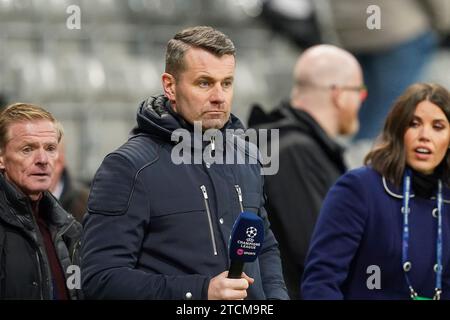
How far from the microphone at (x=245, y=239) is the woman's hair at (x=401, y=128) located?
1.30 m

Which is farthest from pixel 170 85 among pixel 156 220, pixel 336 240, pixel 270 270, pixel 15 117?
pixel 336 240

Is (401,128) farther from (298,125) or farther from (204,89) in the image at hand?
(204,89)

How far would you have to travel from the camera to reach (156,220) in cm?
305

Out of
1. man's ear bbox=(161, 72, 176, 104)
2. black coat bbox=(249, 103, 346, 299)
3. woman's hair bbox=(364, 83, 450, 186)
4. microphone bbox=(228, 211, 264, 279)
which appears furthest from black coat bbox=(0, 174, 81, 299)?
black coat bbox=(249, 103, 346, 299)

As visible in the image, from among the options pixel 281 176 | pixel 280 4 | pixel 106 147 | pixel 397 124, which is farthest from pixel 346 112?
pixel 280 4

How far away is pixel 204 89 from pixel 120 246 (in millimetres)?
523

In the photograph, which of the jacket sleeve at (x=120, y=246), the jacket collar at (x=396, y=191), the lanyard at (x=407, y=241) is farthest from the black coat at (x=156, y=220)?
the jacket collar at (x=396, y=191)

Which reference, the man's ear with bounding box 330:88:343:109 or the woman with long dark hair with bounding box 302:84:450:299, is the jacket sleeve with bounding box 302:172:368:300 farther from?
the man's ear with bounding box 330:88:343:109

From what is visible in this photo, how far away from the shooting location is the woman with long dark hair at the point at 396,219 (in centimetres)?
395

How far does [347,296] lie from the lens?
400 centimetres

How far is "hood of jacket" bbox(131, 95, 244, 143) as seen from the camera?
3.11 metres

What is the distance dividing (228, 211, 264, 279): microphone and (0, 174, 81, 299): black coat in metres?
0.68

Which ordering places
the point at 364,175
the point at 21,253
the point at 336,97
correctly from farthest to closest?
the point at 336,97 < the point at 364,175 < the point at 21,253

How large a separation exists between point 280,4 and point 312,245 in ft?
20.7
